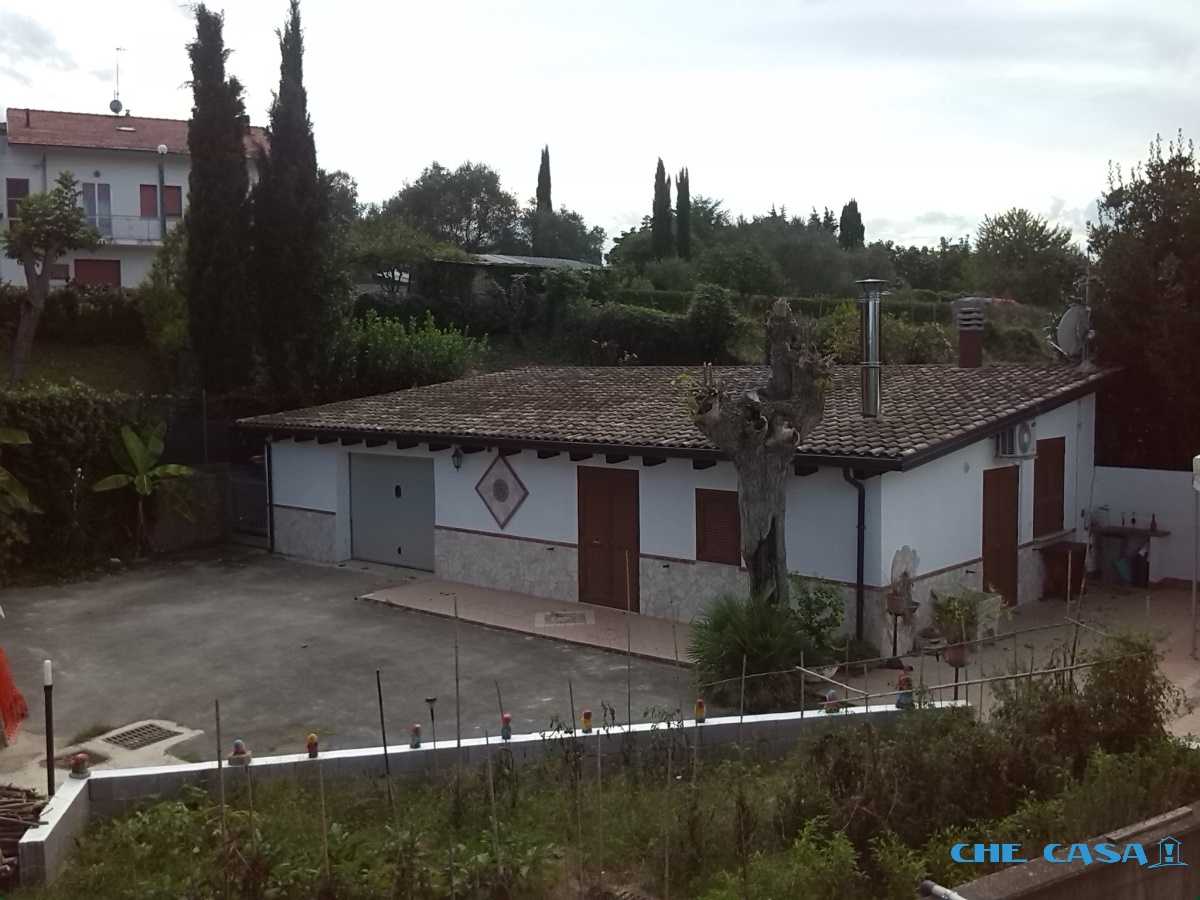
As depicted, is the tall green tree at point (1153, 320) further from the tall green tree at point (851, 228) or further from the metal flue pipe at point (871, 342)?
the tall green tree at point (851, 228)

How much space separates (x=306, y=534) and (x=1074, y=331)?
45.4 ft

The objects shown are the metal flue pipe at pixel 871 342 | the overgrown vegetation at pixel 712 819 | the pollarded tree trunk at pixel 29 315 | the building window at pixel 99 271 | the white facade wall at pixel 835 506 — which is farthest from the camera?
the building window at pixel 99 271

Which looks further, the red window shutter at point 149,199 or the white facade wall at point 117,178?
the red window shutter at point 149,199

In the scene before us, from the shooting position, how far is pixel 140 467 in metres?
20.0

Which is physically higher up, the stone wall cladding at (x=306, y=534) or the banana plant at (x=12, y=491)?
the banana plant at (x=12, y=491)

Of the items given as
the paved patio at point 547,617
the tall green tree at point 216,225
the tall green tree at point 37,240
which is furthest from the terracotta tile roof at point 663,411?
the tall green tree at point 37,240

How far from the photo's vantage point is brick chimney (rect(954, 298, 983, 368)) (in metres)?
18.4

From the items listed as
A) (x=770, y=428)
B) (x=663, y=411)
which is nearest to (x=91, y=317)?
(x=663, y=411)

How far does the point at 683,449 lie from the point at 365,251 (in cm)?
2312

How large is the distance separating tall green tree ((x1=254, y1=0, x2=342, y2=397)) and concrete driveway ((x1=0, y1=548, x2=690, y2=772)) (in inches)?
311

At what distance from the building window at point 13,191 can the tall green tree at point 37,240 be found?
1034 cm

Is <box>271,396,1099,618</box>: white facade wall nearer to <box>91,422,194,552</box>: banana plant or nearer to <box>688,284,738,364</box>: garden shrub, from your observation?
<box>91,422,194,552</box>: banana plant

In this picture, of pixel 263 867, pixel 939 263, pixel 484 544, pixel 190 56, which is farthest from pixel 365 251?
pixel 939 263

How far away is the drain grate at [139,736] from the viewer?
10789mm
